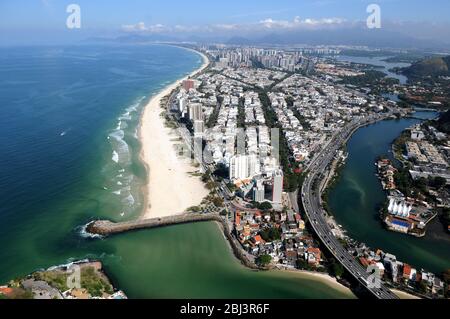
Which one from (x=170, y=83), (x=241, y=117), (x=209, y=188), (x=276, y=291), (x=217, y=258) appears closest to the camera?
(x=276, y=291)

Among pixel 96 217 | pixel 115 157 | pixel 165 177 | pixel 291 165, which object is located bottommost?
pixel 96 217

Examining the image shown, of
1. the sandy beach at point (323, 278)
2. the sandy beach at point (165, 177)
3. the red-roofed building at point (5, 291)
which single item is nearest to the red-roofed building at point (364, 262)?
the sandy beach at point (323, 278)

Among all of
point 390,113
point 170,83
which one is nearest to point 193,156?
point 390,113

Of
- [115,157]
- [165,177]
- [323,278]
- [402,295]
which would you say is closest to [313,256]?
[323,278]

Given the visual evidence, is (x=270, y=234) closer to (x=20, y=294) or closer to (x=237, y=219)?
(x=237, y=219)
